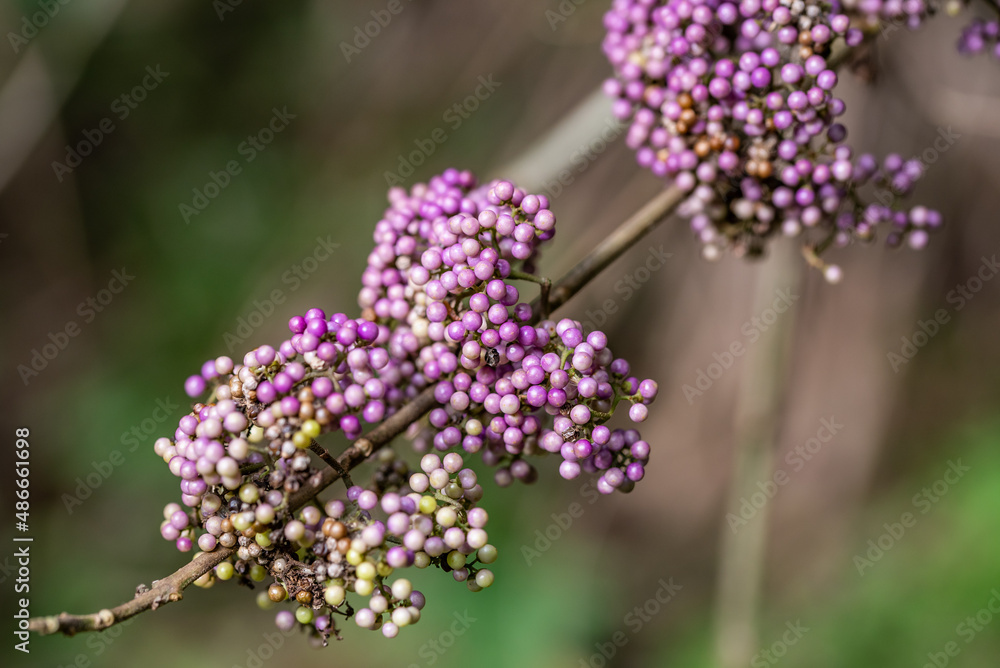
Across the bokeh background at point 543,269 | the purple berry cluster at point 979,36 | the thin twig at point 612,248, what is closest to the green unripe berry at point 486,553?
the thin twig at point 612,248

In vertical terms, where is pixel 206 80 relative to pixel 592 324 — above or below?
above

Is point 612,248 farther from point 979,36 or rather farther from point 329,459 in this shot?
point 979,36

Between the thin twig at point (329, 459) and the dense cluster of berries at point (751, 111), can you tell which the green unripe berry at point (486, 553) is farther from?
the dense cluster of berries at point (751, 111)

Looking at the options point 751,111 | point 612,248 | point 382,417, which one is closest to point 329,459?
point 382,417

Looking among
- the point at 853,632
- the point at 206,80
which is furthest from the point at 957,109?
the point at 206,80

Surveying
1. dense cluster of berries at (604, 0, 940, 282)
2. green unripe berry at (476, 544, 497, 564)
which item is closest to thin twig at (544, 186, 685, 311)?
dense cluster of berries at (604, 0, 940, 282)

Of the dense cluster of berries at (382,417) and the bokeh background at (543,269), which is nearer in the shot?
the dense cluster of berries at (382,417)

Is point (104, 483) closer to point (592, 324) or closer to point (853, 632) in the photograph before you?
point (592, 324)
